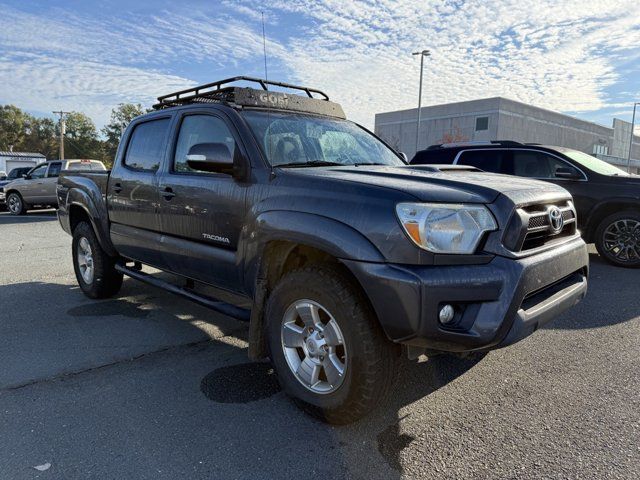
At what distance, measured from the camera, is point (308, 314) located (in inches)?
108

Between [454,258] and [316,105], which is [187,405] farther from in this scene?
[316,105]

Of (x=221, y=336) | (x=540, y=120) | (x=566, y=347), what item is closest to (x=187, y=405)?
(x=221, y=336)

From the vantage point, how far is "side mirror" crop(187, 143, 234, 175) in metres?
3.11

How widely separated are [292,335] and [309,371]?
0.23 m

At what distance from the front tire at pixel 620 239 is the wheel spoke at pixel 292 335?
240 inches

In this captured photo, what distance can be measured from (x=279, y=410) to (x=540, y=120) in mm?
56667

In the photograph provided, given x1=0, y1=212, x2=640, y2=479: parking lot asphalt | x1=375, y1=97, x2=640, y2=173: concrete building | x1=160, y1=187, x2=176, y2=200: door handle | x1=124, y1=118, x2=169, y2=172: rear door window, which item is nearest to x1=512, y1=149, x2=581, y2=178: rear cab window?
x1=0, y1=212, x2=640, y2=479: parking lot asphalt

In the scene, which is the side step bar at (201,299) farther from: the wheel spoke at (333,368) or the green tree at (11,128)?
the green tree at (11,128)

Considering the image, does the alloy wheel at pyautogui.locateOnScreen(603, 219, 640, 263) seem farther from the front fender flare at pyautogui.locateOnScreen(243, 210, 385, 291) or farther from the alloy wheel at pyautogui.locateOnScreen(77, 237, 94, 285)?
the alloy wheel at pyautogui.locateOnScreen(77, 237, 94, 285)

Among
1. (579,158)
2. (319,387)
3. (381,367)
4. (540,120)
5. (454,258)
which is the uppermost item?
(540,120)

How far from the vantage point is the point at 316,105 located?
414 cm

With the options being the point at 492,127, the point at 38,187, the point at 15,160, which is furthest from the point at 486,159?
the point at 15,160

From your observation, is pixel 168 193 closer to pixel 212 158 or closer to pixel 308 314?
pixel 212 158

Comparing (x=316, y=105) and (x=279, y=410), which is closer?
(x=279, y=410)
